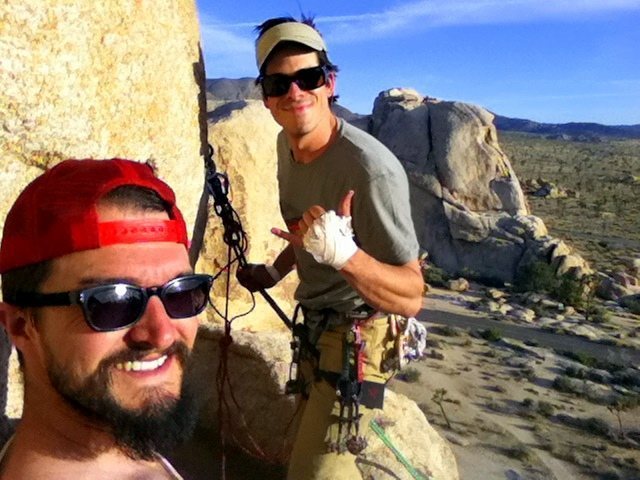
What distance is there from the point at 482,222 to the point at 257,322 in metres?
14.6

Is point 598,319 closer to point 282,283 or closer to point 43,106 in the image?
point 282,283

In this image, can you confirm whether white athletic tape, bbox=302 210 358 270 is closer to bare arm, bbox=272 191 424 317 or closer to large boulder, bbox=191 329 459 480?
bare arm, bbox=272 191 424 317

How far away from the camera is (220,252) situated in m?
5.29

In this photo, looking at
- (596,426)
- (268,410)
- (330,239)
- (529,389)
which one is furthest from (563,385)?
(330,239)

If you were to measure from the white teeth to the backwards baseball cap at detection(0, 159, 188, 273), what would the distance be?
345 millimetres

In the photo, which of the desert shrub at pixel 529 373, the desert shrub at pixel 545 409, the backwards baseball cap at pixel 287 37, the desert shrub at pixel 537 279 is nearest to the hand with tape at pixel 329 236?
the backwards baseball cap at pixel 287 37

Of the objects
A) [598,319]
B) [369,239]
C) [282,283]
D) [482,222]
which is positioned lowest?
[598,319]

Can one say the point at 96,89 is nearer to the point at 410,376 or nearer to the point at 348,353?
the point at 348,353

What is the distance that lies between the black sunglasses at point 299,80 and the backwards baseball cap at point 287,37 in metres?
0.12

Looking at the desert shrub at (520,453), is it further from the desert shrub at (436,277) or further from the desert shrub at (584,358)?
the desert shrub at (436,277)

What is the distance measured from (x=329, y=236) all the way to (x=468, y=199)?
17977 mm

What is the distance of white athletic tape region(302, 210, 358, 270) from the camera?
104 inches

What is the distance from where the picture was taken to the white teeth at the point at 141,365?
1856mm

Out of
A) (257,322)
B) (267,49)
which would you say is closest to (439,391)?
(257,322)
